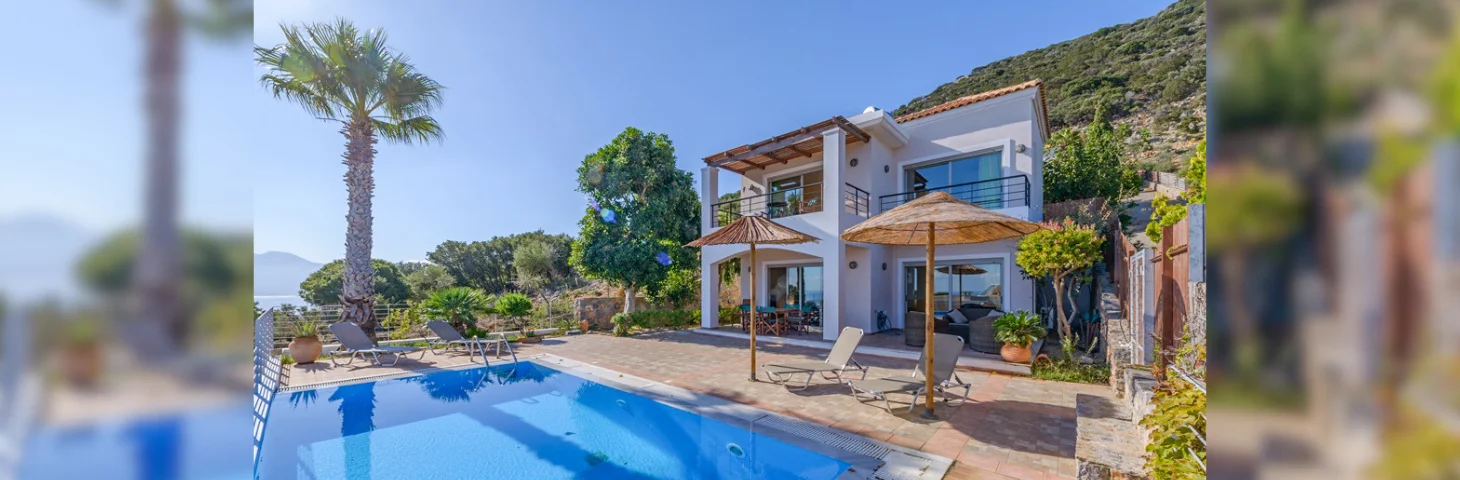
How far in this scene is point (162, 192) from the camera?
118cm

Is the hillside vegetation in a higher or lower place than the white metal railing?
higher

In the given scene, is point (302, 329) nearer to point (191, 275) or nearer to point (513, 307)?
point (513, 307)

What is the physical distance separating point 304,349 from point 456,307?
10.9ft

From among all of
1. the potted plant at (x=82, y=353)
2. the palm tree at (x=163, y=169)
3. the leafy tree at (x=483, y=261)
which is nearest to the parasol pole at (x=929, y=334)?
the palm tree at (x=163, y=169)

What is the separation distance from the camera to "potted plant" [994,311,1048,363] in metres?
9.05

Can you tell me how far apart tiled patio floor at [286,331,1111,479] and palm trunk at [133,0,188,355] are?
503 cm

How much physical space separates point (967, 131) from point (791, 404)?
9.87 metres

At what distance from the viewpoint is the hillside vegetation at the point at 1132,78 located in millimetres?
27484

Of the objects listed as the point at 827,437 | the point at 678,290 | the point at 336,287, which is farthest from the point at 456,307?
the point at 336,287

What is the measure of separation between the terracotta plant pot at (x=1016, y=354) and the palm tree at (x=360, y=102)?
14.1 m

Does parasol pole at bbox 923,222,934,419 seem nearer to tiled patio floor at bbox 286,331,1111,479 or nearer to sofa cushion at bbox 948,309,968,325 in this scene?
tiled patio floor at bbox 286,331,1111,479

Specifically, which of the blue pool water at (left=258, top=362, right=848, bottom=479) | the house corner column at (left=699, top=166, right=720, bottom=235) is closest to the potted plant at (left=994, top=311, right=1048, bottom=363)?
the blue pool water at (left=258, top=362, right=848, bottom=479)

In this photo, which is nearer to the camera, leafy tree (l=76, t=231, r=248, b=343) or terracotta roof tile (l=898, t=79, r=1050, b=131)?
leafy tree (l=76, t=231, r=248, b=343)

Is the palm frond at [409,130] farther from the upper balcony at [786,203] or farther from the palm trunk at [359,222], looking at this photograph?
the upper balcony at [786,203]
